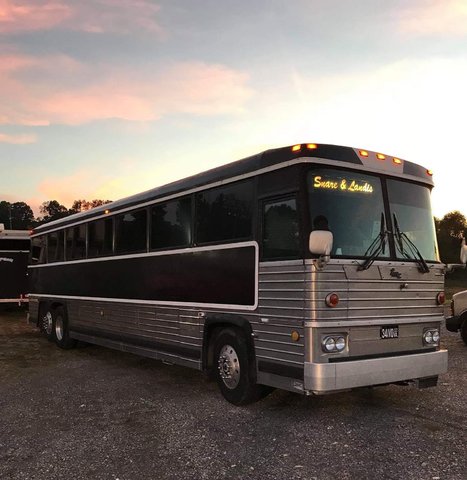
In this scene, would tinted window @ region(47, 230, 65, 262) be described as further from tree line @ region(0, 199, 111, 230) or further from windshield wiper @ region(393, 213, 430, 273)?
tree line @ region(0, 199, 111, 230)

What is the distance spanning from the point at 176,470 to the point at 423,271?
12.1 feet

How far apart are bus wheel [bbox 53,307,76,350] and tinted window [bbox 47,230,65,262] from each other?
1.24 meters

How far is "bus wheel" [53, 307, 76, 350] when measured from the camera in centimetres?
1184

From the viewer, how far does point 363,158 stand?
6.11 metres

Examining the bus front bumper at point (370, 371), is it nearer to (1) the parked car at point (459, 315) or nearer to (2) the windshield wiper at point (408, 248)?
(2) the windshield wiper at point (408, 248)

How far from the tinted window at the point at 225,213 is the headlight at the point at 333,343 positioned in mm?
1663

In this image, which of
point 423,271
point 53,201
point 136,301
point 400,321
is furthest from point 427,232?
point 53,201

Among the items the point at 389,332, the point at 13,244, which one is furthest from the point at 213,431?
the point at 13,244

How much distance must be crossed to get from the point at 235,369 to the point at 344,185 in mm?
2622

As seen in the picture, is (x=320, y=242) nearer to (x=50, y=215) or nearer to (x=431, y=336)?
(x=431, y=336)

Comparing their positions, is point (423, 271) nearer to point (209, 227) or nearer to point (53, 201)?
point (209, 227)

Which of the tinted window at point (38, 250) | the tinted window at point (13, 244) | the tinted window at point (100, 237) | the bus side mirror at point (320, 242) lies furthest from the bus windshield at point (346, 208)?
the tinted window at point (13, 244)

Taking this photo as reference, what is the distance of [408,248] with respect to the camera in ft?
20.7

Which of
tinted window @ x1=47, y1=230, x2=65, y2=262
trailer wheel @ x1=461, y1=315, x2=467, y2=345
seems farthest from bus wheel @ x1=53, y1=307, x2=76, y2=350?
trailer wheel @ x1=461, y1=315, x2=467, y2=345
